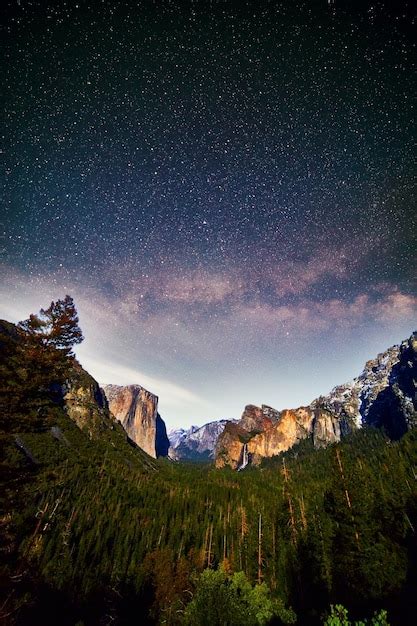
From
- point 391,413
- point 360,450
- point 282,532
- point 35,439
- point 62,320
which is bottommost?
point 282,532

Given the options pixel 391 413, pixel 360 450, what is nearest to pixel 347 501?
pixel 360 450

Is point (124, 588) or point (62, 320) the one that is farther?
point (124, 588)

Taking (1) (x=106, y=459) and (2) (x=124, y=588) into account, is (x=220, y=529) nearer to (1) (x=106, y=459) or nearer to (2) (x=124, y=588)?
(2) (x=124, y=588)

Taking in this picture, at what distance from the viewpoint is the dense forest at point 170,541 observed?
425 inches

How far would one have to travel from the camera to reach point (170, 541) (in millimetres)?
71562

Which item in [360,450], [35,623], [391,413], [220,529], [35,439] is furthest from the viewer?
[391,413]

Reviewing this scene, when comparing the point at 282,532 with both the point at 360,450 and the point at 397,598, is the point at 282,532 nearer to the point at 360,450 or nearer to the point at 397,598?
the point at 397,598

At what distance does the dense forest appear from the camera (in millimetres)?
10805

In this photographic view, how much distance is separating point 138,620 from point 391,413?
199 metres

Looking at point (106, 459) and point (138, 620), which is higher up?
point (106, 459)

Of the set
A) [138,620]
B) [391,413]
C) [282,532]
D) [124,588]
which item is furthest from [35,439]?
[391,413]

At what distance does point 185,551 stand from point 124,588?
24564 mm

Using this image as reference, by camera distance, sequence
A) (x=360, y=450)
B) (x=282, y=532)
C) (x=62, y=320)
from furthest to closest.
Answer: (x=360, y=450) < (x=282, y=532) < (x=62, y=320)

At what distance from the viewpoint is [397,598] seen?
22.4 m
